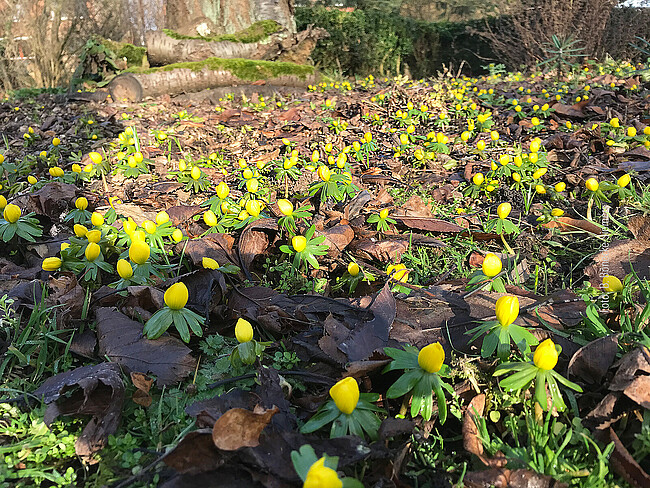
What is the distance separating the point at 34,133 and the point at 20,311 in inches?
134

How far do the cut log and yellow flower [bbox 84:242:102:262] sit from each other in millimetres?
4827

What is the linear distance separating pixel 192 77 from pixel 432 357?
6145mm

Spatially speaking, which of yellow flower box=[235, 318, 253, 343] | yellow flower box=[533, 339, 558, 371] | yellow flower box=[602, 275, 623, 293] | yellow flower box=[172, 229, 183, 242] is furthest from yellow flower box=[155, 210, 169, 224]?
yellow flower box=[602, 275, 623, 293]

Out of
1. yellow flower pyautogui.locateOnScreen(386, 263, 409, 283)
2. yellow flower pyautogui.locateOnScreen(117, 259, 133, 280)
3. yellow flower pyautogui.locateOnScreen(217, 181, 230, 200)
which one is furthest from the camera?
yellow flower pyautogui.locateOnScreen(217, 181, 230, 200)

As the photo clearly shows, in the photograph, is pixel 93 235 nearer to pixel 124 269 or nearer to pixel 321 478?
pixel 124 269

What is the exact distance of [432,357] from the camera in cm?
106

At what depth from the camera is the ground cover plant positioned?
1.01m

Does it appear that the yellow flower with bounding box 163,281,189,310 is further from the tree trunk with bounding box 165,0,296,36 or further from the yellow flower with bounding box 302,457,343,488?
the tree trunk with bounding box 165,0,296,36

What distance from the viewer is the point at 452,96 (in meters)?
4.56

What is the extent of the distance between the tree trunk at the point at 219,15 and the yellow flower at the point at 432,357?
751cm

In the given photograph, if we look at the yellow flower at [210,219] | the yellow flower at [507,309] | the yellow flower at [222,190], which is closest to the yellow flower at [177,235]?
the yellow flower at [210,219]

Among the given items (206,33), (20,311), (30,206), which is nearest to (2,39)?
(206,33)

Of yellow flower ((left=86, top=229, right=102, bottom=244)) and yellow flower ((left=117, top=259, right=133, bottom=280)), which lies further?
yellow flower ((left=86, top=229, right=102, bottom=244))

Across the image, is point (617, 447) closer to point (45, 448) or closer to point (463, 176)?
point (45, 448)
